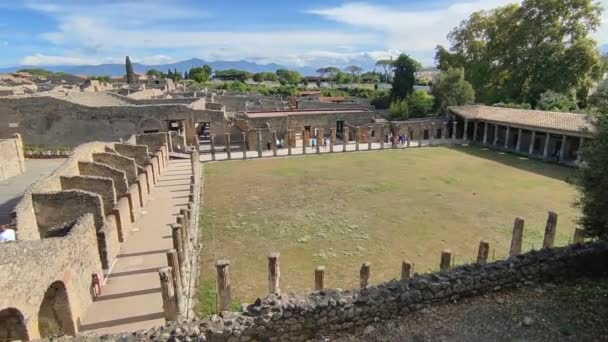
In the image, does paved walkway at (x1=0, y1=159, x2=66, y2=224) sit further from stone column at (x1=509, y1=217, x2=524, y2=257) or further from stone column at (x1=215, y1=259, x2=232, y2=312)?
stone column at (x1=509, y1=217, x2=524, y2=257)

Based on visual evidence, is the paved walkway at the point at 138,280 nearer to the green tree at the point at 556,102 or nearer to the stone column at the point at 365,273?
the stone column at the point at 365,273

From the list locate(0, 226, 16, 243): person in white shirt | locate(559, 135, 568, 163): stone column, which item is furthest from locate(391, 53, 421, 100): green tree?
locate(0, 226, 16, 243): person in white shirt

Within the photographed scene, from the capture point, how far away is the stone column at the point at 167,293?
8086mm

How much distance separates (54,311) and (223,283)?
380 cm

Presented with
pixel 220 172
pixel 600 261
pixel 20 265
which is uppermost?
pixel 20 265

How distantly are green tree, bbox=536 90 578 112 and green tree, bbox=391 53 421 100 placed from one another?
13920 millimetres

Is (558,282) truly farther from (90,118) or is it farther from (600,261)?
(90,118)

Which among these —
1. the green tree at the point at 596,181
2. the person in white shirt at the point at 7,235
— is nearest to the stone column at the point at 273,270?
the person in white shirt at the point at 7,235

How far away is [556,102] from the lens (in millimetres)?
34656

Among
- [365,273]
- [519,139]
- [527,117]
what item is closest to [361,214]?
[365,273]

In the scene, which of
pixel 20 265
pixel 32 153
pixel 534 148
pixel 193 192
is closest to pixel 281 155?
pixel 193 192

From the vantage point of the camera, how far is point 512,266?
332 inches

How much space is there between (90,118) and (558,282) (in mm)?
31591

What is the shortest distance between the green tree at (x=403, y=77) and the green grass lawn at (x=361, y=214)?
797 inches
